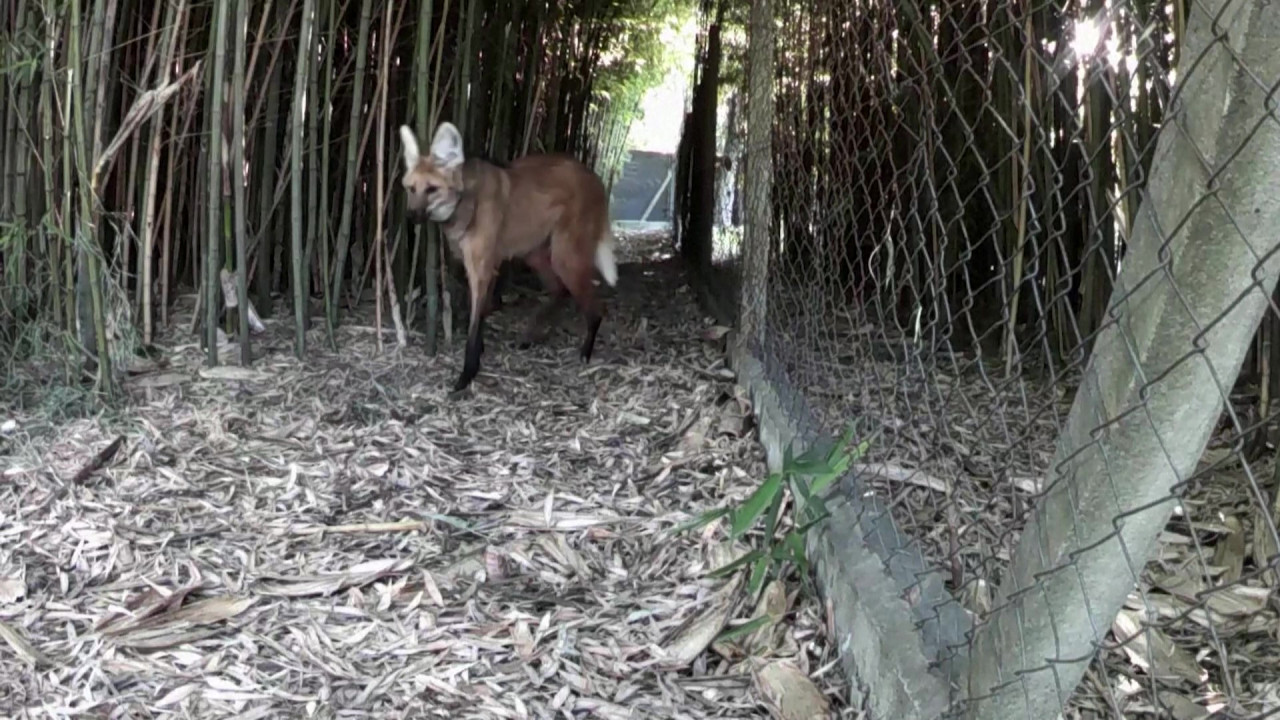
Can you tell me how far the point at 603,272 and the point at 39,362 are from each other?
7.20 feet

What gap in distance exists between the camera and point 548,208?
4316 millimetres

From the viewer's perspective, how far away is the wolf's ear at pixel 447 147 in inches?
145

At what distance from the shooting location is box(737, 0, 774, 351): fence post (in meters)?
3.31

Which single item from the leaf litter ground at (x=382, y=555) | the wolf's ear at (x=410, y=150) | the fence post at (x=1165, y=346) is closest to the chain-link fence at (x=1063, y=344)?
the fence post at (x=1165, y=346)

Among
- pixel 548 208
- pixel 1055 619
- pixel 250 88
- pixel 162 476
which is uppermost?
pixel 250 88

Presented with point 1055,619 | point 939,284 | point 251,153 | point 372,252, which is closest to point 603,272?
point 372,252

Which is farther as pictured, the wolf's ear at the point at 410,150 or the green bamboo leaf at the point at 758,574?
the wolf's ear at the point at 410,150

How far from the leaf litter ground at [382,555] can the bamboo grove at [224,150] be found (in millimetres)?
348

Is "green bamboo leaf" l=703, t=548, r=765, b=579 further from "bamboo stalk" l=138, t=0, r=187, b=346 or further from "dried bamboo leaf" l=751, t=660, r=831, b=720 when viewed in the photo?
"bamboo stalk" l=138, t=0, r=187, b=346

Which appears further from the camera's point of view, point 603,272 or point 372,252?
point 603,272

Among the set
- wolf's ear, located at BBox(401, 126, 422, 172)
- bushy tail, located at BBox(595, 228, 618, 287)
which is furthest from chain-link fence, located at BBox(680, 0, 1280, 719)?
wolf's ear, located at BBox(401, 126, 422, 172)

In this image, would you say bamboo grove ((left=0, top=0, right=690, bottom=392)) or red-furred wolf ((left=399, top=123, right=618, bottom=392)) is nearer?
bamboo grove ((left=0, top=0, right=690, bottom=392))

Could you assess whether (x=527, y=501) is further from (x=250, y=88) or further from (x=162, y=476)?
(x=250, y=88)

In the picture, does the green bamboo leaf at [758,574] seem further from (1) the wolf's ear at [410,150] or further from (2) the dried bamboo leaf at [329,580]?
(1) the wolf's ear at [410,150]
